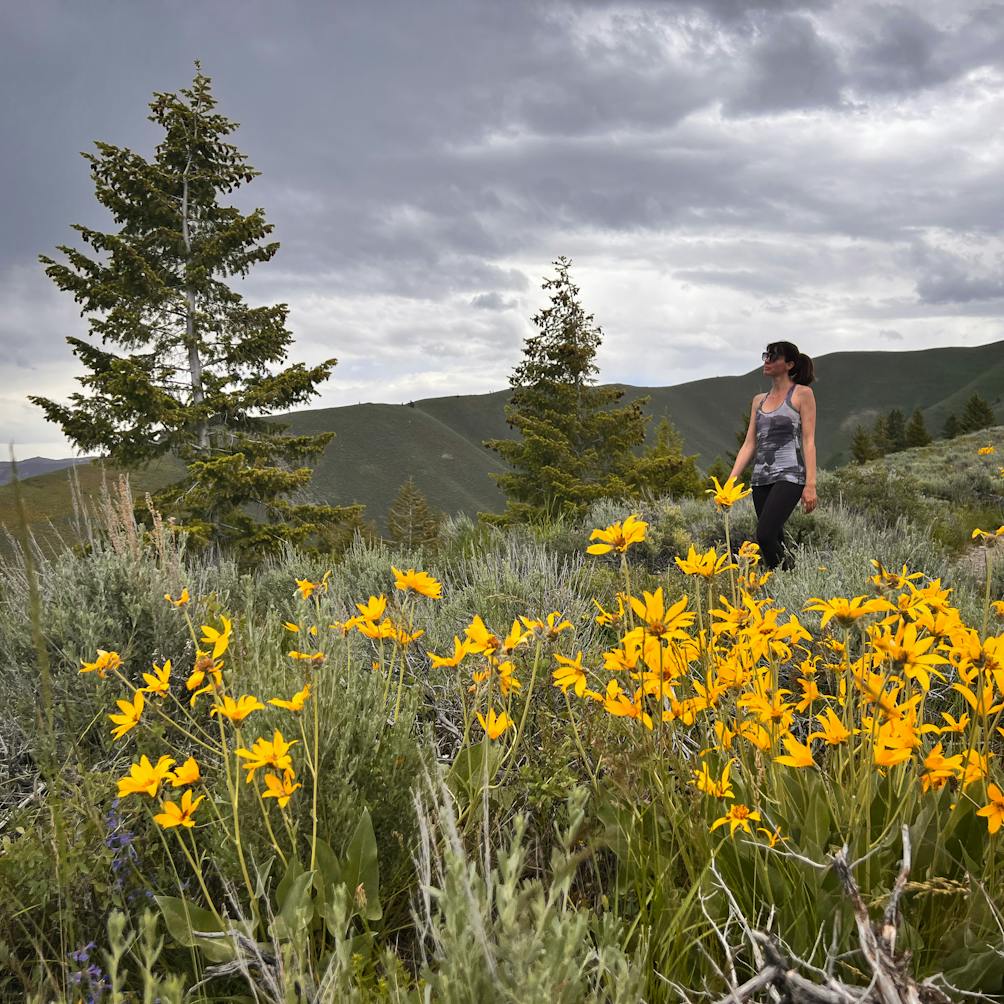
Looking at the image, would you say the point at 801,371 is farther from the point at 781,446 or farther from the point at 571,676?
the point at 571,676

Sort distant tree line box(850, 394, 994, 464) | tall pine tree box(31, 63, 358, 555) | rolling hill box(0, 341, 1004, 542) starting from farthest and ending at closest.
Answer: rolling hill box(0, 341, 1004, 542) → distant tree line box(850, 394, 994, 464) → tall pine tree box(31, 63, 358, 555)

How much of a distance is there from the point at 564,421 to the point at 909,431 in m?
53.0

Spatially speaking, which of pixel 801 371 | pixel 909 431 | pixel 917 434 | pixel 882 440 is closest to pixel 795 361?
pixel 801 371

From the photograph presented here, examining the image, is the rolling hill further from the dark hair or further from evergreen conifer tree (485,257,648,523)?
the dark hair

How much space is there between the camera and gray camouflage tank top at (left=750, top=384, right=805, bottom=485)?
5.25 metres

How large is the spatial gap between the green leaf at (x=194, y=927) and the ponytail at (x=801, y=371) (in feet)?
16.9

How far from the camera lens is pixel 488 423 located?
13462 cm

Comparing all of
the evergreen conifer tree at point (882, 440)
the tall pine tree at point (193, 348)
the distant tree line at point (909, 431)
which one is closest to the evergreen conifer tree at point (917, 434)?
the distant tree line at point (909, 431)

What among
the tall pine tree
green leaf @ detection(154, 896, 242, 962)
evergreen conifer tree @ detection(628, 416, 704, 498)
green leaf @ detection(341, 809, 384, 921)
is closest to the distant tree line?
evergreen conifer tree @ detection(628, 416, 704, 498)

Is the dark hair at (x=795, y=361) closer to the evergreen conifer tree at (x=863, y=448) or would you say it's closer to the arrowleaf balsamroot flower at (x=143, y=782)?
the arrowleaf balsamroot flower at (x=143, y=782)

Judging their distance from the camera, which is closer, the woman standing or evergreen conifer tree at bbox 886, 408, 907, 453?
the woman standing

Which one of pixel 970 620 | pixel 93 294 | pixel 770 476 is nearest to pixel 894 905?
pixel 970 620

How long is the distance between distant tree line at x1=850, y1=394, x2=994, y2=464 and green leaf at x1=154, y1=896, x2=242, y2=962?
190 feet

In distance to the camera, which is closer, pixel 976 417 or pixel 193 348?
pixel 193 348
